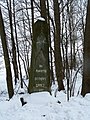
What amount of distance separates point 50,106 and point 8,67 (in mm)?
6796

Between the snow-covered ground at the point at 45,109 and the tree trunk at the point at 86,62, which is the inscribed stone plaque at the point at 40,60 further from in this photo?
the tree trunk at the point at 86,62

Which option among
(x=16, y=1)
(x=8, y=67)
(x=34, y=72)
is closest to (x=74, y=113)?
(x=34, y=72)

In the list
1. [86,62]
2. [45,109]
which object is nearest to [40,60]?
[86,62]

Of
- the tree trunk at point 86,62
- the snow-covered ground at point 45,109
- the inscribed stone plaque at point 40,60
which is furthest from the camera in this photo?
the tree trunk at point 86,62

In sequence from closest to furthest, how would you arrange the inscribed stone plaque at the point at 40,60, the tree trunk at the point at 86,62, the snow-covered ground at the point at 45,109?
the snow-covered ground at the point at 45,109 < the inscribed stone plaque at the point at 40,60 < the tree trunk at the point at 86,62

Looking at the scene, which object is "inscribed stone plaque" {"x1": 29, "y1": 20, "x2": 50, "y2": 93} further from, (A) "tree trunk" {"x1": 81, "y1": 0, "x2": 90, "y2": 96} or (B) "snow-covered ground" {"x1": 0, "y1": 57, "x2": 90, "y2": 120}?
(A) "tree trunk" {"x1": 81, "y1": 0, "x2": 90, "y2": 96}

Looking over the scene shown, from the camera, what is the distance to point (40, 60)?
899 cm

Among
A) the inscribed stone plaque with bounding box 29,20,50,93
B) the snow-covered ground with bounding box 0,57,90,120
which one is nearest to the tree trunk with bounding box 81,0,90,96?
the snow-covered ground with bounding box 0,57,90,120

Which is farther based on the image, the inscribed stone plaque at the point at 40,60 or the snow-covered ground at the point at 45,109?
the inscribed stone plaque at the point at 40,60

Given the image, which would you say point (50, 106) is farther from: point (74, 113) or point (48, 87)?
point (48, 87)

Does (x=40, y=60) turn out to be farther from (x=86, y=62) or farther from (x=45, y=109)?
(x=45, y=109)

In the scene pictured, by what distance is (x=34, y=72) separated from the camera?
897 cm

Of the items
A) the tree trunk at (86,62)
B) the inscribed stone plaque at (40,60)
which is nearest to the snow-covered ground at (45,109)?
the inscribed stone plaque at (40,60)

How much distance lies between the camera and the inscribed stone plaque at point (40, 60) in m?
8.97
